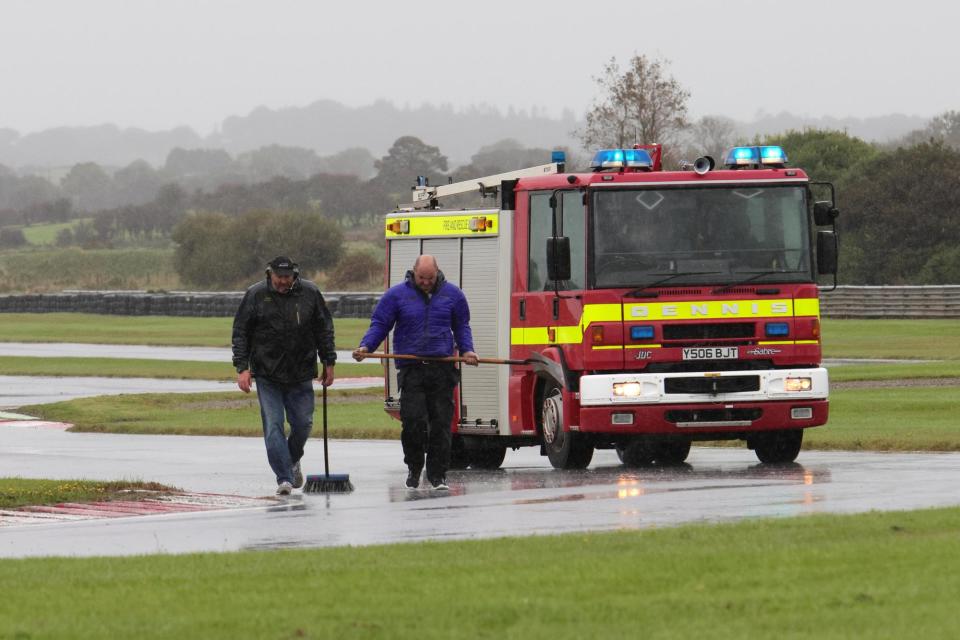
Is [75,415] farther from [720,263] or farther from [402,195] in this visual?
[402,195]

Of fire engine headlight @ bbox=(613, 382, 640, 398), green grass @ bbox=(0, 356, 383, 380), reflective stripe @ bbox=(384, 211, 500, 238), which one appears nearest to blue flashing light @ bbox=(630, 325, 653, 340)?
fire engine headlight @ bbox=(613, 382, 640, 398)

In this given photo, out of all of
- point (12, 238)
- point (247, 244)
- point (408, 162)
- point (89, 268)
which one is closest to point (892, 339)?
point (247, 244)

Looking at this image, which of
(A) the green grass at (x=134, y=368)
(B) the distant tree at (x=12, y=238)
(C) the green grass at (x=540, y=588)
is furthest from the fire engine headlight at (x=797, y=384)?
(B) the distant tree at (x=12, y=238)

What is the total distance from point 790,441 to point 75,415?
14.5 meters

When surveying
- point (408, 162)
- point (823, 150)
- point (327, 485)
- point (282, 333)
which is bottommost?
point (327, 485)

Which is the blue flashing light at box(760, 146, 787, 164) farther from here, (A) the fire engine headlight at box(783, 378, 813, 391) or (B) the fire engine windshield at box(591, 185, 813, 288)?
(A) the fire engine headlight at box(783, 378, 813, 391)

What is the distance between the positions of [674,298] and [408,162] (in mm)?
172885

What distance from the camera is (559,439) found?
1731 centimetres

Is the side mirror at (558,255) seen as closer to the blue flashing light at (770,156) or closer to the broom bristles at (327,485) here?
the blue flashing light at (770,156)

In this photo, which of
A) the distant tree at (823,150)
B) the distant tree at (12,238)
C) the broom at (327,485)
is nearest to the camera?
the broom at (327,485)

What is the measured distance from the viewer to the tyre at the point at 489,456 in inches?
750

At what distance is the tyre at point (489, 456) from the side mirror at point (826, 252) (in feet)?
12.5

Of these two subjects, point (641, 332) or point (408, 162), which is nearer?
point (641, 332)

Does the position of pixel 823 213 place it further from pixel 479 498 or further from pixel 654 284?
pixel 479 498
